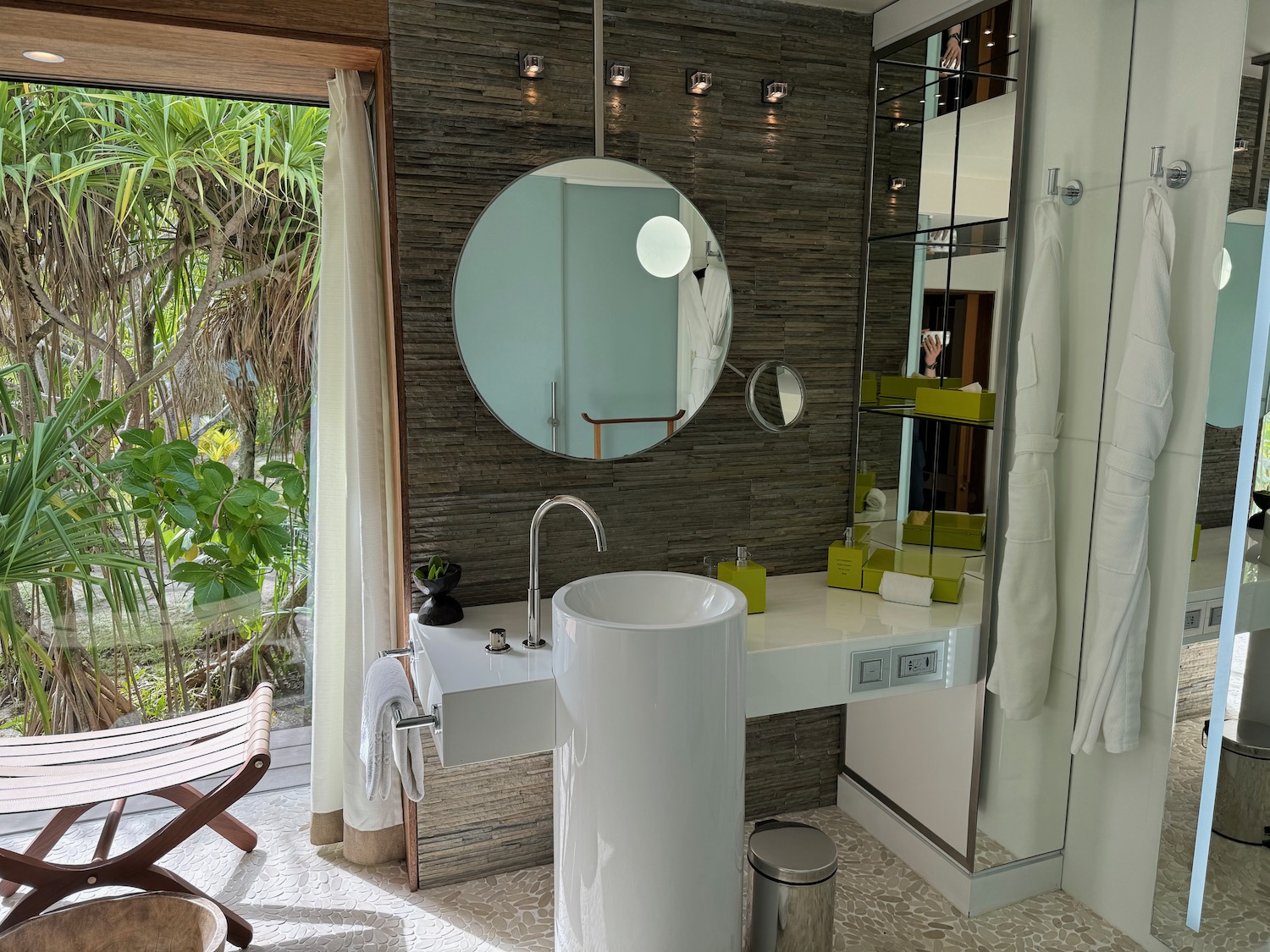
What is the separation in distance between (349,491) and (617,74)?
49.6 inches

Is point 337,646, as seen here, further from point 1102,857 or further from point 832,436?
point 1102,857

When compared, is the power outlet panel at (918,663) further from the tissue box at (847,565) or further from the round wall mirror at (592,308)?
the round wall mirror at (592,308)

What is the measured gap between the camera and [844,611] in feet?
7.82

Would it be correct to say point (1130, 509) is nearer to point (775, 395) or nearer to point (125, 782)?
point (775, 395)

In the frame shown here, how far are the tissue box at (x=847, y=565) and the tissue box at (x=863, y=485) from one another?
0.16 metres

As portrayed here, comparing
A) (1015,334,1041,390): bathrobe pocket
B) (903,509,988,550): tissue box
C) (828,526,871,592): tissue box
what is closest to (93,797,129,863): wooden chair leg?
(828,526,871,592): tissue box

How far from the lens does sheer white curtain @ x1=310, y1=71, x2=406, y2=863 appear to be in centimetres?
234

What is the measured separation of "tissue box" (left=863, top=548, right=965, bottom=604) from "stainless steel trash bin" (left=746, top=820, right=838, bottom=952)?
705 mm

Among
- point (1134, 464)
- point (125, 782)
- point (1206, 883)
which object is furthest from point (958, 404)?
point (125, 782)

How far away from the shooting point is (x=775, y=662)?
2121 millimetres

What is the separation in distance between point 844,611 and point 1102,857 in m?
0.86

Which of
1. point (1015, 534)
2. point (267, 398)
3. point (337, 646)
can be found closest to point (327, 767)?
point (337, 646)

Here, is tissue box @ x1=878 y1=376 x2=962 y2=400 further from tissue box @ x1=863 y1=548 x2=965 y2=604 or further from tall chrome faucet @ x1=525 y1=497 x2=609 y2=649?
tall chrome faucet @ x1=525 y1=497 x2=609 y2=649

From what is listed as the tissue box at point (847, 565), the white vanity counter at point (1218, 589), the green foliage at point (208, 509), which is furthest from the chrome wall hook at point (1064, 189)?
the green foliage at point (208, 509)
